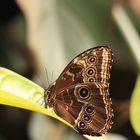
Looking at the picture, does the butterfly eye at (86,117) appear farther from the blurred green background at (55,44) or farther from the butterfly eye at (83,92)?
the blurred green background at (55,44)

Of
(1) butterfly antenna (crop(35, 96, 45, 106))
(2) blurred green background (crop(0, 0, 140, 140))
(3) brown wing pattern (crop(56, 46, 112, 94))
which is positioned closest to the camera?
(1) butterfly antenna (crop(35, 96, 45, 106))

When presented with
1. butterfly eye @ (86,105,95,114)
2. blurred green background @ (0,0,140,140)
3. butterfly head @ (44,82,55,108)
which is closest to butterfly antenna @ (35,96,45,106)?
butterfly head @ (44,82,55,108)

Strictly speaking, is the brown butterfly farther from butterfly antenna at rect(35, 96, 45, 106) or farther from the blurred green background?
the blurred green background

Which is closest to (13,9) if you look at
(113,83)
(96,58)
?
(113,83)

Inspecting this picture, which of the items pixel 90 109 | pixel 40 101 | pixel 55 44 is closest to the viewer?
pixel 40 101

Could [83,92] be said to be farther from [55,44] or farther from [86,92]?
[55,44]

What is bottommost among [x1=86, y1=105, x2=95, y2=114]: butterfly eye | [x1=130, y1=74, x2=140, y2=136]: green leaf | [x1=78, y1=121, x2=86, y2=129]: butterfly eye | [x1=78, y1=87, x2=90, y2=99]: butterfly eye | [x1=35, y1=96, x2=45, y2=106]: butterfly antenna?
[x1=130, y1=74, x2=140, y2=136]: green leaf

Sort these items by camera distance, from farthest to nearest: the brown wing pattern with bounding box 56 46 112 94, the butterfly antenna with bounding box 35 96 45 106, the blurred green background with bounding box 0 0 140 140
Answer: the blurred green background with bounding box 0 0 140 140 → the brown wing pattern with bounding box 56 46 112 94 → the butterfly antenna with bounding box 35 96 45 106

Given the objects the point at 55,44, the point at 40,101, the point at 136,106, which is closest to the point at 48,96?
the point at 40,101

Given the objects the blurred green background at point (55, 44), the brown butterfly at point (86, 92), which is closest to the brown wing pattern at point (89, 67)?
the brown butterfly at point (86, 92)
